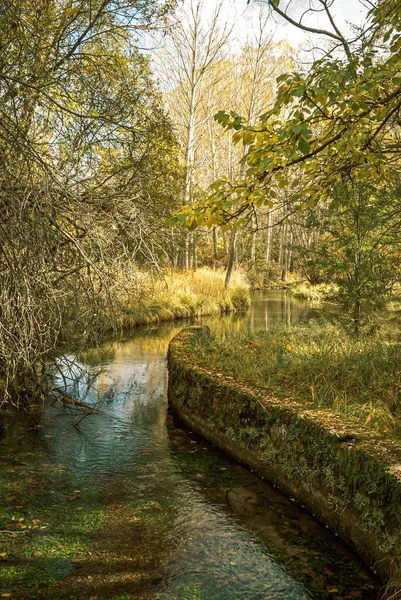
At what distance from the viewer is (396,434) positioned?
15.4ft

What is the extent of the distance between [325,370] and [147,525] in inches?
130

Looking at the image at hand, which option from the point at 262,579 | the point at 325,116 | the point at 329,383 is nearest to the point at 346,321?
the point at 329,383

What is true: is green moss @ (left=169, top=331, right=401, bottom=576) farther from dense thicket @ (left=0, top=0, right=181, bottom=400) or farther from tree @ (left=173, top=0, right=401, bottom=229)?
tree @ (left=173, top=0, right=401, bottom=229)

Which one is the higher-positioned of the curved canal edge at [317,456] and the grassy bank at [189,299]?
the grassy bank at [189,299]

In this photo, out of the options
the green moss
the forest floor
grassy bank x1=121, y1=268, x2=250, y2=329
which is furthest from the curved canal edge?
grassy bank x1=121, y1=268, x2=250, y2=329

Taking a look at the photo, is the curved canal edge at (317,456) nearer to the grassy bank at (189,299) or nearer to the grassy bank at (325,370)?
the grassy bank at (325,370)

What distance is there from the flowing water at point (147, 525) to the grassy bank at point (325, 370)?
41.8 inches

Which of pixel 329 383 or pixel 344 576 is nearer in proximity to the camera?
pixel 344 576

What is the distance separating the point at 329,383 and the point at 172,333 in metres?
8.50

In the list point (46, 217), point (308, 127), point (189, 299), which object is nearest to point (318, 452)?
point (308, 127)

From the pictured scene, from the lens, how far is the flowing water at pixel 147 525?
365cm

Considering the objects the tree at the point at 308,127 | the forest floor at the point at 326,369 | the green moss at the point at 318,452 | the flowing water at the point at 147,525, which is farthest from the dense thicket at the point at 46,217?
the forest floor at the point at 326,369

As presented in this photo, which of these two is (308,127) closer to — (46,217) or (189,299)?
(46,217)

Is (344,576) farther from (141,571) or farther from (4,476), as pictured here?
(4,476)
